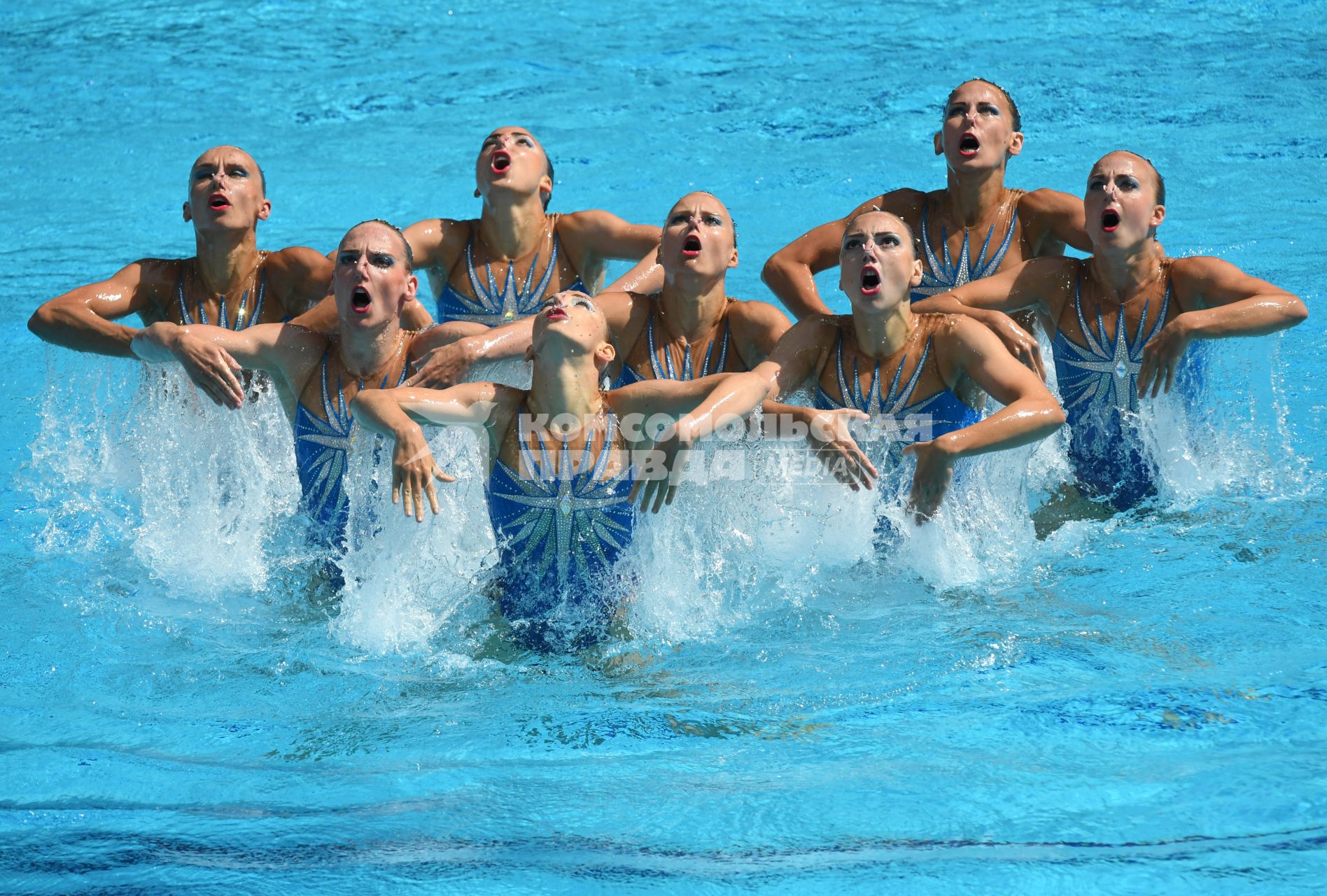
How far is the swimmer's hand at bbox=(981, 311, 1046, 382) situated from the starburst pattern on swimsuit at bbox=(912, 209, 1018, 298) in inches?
25.3

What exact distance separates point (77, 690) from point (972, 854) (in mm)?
2824

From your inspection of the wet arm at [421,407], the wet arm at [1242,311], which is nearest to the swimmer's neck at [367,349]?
the wet arm at [421,407]

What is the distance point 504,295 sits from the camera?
608 centimetres

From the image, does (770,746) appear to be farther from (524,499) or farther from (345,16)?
(345,16)

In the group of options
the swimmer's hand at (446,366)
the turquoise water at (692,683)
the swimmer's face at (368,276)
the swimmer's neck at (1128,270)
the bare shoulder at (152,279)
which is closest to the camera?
the turquoise water at (692,683)

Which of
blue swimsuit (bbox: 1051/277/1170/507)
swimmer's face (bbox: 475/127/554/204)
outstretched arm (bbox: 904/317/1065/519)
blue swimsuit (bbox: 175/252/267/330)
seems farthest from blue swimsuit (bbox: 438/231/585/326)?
blue swimsuit (bbox: 1051/277/1170/507)

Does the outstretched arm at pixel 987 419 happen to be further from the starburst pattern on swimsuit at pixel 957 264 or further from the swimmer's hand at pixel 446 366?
the swimmer's hand at pixel 446 366

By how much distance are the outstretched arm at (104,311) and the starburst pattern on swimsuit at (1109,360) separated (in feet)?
11.6

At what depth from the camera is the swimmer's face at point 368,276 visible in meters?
5.05

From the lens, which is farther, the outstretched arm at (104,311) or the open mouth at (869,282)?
the outstretched arm at (104,311)

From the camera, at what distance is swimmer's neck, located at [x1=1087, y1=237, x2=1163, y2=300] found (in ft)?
18.5

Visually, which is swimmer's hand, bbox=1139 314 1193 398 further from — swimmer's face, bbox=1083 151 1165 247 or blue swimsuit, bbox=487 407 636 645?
blue swimsuit, bbox=487 407 636 645

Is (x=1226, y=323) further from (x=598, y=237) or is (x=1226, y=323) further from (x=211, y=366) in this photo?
(x=211, y=366)

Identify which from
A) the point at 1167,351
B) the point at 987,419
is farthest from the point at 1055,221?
the point at 987,419
